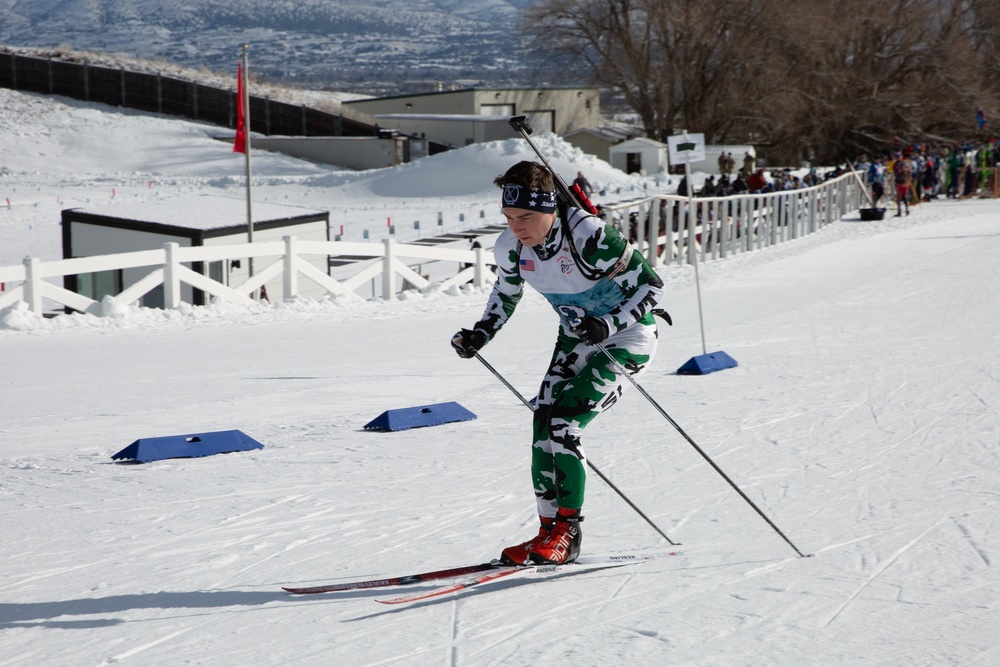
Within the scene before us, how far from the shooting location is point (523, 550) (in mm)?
4055

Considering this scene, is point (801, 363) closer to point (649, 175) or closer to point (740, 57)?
point (649, 175)

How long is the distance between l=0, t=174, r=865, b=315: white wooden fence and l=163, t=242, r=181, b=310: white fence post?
0.01 metres

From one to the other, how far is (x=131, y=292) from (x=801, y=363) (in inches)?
305

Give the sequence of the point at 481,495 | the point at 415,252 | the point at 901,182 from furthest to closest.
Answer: the point at 901,182
the point at 415,252
the point at 481,495

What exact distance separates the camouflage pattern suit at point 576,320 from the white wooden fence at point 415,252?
557 cm

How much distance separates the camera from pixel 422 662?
11.0 ft

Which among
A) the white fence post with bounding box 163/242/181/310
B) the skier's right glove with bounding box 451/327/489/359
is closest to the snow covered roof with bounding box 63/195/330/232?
the white fence post with bounding box 163/242/181/310

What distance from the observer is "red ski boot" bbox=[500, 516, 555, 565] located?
13.2ft

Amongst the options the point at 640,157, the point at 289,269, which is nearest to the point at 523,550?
the point at 289,269

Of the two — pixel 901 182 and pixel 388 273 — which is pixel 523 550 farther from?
pixel 901 182

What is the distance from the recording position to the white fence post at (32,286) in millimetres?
11703

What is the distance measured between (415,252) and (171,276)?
4.17 meters

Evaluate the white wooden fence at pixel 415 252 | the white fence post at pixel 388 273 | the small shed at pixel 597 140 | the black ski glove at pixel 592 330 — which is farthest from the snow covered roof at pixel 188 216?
the small shed at pixel 597 140

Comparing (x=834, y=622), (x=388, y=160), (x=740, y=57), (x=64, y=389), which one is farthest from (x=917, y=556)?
(x=740, y=57)
